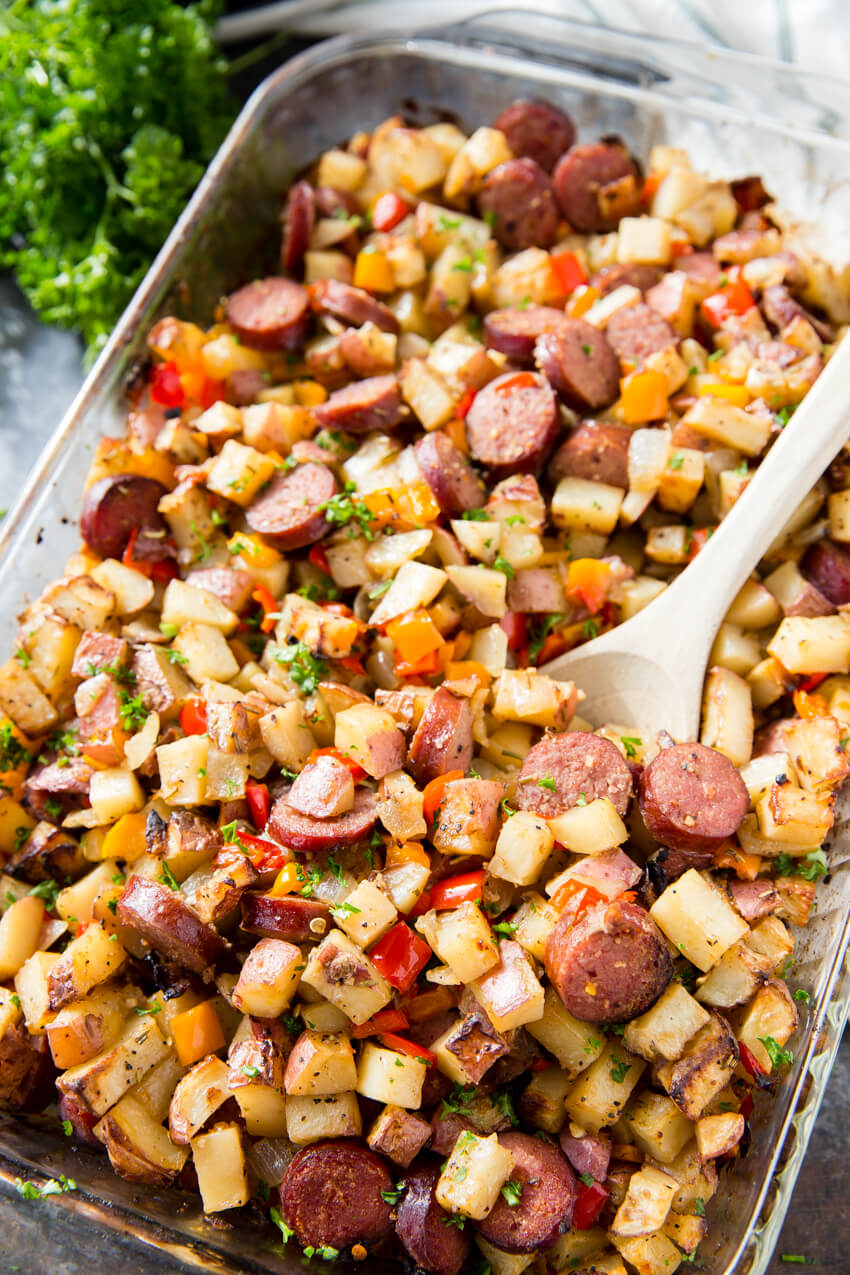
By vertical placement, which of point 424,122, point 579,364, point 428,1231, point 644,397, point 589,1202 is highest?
point 424,122

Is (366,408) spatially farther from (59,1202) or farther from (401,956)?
(59,1202)

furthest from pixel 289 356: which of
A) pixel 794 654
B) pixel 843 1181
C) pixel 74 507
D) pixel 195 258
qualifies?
pixel 843 1181

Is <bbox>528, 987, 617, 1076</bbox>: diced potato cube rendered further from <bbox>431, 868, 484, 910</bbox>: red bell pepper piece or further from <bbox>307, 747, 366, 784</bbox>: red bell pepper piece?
<bbox>307, 747, 366, 784</bbox>: red bell pepper piece

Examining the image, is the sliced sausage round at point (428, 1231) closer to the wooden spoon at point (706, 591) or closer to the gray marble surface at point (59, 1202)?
the gray marble surface at point (59, 1202)

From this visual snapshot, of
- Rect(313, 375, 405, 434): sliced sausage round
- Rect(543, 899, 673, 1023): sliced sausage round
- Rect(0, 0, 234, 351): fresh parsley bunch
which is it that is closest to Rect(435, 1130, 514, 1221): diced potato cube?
Rect(543, 899, 673, 1023): sliced sausage round

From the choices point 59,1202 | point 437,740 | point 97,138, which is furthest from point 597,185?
point 59,1202

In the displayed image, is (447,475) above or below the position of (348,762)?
above
